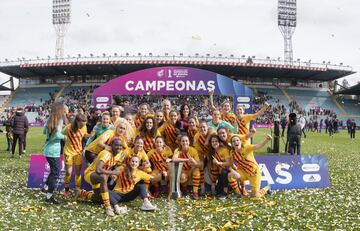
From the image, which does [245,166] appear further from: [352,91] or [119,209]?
[352,91]

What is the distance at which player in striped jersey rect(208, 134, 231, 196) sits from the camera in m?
8.41

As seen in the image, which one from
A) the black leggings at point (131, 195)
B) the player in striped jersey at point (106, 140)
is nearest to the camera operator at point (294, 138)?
the player in striped jersey at point (106, 140)

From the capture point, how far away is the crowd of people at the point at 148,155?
7.65 meters

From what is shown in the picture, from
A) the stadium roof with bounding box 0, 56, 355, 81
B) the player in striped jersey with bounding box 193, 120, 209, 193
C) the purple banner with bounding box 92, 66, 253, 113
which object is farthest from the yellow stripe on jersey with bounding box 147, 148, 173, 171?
the stadium roof with bounding box 0, 56, 355, 81

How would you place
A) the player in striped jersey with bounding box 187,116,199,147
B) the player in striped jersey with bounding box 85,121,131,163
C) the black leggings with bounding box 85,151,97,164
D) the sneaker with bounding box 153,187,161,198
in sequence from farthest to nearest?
the player in striped jersey with bounding box 187,116,199,147, the sneaker with bounding box 153,187,161,198, the black leggings with bounding box 85,151,97,164, the player in striped jersey with bounding box 85,121,131,163

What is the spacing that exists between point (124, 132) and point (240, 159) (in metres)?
2.47

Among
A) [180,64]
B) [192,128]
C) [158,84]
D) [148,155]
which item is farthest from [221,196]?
[180,64]

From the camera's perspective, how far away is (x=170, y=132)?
925 centimetres

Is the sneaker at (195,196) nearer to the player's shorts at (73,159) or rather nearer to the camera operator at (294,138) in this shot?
the player's shorts at (73,159)

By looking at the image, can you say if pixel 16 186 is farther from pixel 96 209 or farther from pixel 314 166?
pixel 314 166

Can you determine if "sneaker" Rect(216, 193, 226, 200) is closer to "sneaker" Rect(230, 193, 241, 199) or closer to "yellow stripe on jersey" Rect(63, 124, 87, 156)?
"sneaker" Rect(230, 193, 241, 199)

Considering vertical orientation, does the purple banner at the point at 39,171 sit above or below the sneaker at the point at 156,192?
above

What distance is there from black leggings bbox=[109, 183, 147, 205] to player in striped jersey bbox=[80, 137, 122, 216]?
203mm

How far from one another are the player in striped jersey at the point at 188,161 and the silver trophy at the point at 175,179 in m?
0.11
